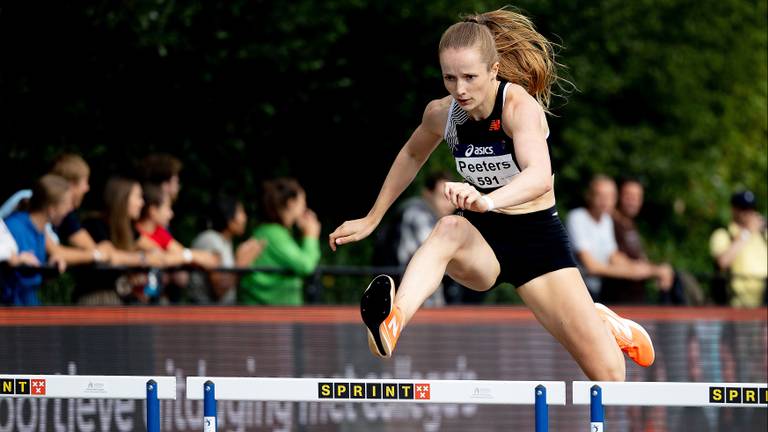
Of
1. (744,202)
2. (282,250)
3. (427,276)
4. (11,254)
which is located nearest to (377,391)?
(427,276)

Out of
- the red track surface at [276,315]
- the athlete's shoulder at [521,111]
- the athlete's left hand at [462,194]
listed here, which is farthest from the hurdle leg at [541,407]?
the red track surface at [276,315]

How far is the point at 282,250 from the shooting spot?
370 inches

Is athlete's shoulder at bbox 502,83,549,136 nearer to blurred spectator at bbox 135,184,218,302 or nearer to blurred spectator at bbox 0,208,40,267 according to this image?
blurred spectator at bbox 0,208,40,267

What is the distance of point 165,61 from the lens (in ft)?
40.2

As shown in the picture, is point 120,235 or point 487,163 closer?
point 487,163

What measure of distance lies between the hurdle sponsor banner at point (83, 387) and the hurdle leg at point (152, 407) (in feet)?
0.06

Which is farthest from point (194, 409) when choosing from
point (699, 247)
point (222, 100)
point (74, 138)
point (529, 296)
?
point (699, 247)

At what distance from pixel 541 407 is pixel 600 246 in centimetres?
483

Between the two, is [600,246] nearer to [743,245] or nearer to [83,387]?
A: [743,245]

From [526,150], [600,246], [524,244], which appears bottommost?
[524,244]

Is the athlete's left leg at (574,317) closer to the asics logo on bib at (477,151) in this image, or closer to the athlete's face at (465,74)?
the asics logo on bib at (477,151)

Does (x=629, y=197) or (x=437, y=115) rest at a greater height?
(x=629, y=197)

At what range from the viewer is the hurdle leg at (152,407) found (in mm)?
5750

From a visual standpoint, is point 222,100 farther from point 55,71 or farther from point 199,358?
point 199,358
